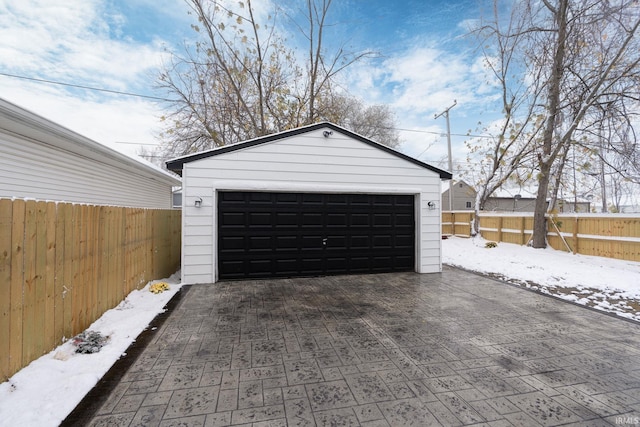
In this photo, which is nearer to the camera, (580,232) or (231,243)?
(231,243)

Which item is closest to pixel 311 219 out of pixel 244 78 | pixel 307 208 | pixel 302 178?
pixel 307 208

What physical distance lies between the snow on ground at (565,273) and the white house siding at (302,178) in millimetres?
2017

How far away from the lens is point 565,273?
23.7 feet

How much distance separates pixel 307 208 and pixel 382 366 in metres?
4.40

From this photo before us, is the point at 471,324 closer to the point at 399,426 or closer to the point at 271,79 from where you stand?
the point at 399,426

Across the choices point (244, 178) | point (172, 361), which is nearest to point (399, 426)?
point (172, 361)

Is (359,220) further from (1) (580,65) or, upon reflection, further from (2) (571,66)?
(1) (580,65)

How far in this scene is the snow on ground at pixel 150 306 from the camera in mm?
2234

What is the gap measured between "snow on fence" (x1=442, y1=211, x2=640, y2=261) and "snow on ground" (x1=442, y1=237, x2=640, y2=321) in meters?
0.32

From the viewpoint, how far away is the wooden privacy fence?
2.43m

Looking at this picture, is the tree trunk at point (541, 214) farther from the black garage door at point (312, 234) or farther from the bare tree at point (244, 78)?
the bare tree at point (244, 78)

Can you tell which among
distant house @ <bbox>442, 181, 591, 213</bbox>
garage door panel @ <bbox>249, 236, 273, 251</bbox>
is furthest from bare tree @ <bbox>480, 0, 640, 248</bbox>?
distant house @ <bbox>442, 181, 591, 213</bbox>

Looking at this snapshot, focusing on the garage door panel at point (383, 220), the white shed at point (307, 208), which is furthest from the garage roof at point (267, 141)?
the garage door panel at point (383, 220)

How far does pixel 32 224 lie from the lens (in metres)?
2.70
